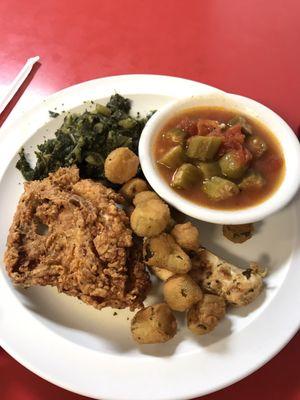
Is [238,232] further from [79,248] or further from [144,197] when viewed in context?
[79,248]

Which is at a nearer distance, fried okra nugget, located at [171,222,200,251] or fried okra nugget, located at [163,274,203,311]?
fried okra nugget, located at [163,274,203,311]

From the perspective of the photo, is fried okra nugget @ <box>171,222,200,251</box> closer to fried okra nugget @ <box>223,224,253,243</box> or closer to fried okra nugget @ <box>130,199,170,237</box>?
fried okra nugget @ <box>130,199,170,237</box>

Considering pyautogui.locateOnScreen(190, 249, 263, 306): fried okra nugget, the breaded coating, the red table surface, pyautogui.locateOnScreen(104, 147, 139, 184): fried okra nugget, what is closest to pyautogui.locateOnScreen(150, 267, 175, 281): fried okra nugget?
the breaded coating

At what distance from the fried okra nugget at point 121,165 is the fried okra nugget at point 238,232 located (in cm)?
63

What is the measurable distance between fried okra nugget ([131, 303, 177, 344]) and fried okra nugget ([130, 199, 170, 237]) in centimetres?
38

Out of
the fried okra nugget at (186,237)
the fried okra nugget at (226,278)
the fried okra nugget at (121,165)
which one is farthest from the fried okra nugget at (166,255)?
the fried okra nugget at (121,165)

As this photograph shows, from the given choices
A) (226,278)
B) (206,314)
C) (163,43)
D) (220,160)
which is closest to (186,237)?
(226,278)

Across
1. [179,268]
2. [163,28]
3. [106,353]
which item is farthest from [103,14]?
[106,353]

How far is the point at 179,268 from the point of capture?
2213 mm

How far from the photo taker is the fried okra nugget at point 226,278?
7.34 ft

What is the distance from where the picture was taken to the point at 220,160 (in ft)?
8.25

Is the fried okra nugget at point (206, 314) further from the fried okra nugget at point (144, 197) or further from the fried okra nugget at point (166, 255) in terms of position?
the fried okra nugget at point (144, 197)

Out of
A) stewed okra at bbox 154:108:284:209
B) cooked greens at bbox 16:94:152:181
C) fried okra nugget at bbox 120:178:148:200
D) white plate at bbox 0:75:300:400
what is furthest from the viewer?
cooked greens at bbox 16:94:152:181

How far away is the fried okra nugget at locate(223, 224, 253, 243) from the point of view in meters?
2.47
